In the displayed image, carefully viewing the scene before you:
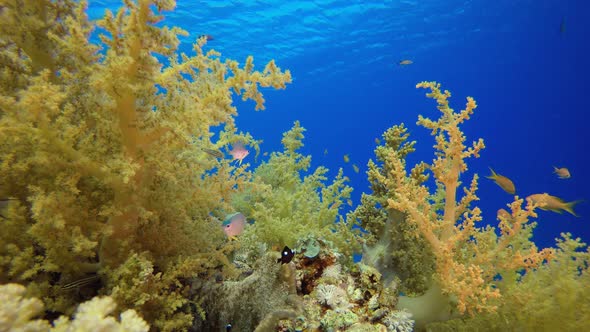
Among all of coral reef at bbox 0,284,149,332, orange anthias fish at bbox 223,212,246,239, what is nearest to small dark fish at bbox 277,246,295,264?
orange anthias fish at bbox 223,212,246,239

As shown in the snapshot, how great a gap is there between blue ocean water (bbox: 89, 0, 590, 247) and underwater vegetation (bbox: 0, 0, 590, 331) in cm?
1935

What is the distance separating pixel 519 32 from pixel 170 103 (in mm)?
47328

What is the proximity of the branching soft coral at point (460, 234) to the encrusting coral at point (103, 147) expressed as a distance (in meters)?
1.98

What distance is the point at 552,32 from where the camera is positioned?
40.3m

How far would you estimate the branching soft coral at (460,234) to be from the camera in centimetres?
313

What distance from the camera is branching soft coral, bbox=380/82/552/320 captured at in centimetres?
313

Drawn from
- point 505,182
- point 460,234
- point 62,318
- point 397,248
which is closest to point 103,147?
point 62,318

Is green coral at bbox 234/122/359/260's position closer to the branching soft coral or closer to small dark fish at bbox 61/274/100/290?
the branching soft coral

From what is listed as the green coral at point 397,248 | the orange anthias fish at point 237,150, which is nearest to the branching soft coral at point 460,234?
the green coral at point 397,248

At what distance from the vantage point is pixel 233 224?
12.3 ft

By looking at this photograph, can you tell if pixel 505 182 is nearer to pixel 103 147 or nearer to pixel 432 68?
pixel 103 147

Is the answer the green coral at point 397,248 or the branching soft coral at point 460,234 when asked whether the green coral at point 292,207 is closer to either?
the green coral at point 397,248

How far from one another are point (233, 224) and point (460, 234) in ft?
Answer: 7.84

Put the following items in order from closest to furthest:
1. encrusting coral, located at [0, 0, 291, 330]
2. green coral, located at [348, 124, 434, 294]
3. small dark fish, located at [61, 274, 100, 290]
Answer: encrusting coral, located at [0, 0, 291, 330] → small dark fish, located at [61, 274, 100, 290] → green coral, located at [348, 124, 434, 294]
